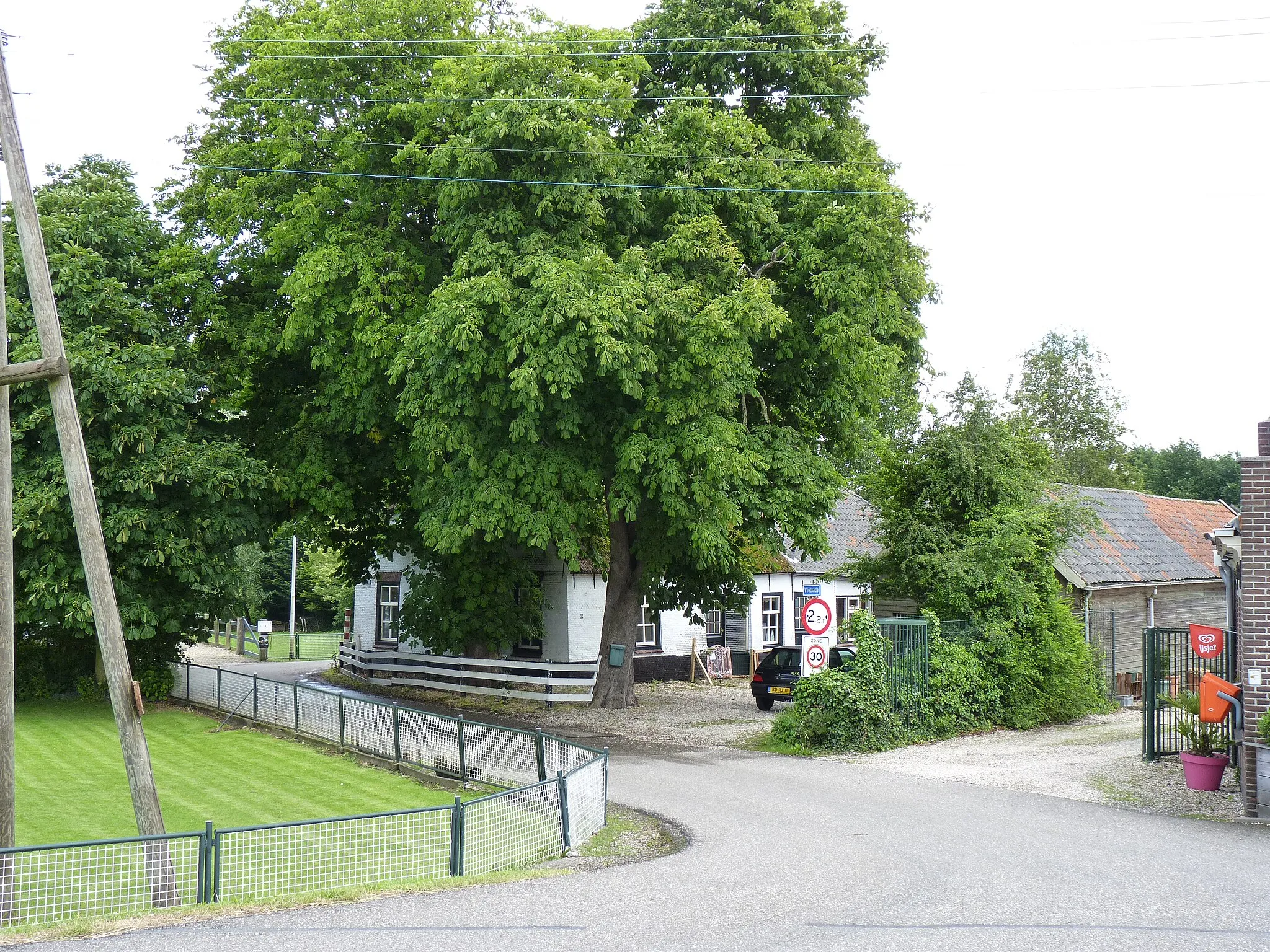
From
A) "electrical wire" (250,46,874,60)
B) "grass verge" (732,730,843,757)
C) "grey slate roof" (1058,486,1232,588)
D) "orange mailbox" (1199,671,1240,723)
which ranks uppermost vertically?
"electrical wire" (250,46,874,60)

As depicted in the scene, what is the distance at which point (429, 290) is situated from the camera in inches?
882

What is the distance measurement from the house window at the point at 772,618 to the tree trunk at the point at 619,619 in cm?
1137

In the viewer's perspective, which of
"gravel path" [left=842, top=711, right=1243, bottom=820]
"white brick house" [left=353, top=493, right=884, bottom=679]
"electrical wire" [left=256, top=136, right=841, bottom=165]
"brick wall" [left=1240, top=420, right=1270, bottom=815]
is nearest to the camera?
"brick wall" [left=1240, top=420, right=1270, bottom=815]

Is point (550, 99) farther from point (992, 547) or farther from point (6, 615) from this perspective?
point (6, 615)

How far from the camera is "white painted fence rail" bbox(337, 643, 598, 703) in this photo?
25.8m

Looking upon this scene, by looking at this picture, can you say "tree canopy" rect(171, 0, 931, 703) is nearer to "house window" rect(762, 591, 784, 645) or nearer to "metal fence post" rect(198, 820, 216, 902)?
"metal fence post" rect(198, 820, 216, 902)

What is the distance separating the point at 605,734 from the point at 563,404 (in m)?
6.42

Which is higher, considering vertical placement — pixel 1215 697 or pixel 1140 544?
pixel 1140 544

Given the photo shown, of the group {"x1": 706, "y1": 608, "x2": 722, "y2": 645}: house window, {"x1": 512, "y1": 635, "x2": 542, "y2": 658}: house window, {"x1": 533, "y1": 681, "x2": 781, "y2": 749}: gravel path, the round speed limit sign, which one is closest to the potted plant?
the round speed limit sign

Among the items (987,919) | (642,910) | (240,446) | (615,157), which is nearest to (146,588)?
(240,446)

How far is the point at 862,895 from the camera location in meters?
9.79

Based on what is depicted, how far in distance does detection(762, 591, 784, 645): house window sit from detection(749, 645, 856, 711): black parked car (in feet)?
33.1

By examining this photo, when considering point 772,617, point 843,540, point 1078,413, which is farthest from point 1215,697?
point 1078,413

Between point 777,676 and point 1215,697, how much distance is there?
11.4m
